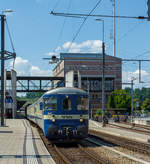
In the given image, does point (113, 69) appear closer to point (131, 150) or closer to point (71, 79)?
point (71, 79)

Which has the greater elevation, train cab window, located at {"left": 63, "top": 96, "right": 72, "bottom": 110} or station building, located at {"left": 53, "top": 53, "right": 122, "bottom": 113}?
station building, located at {"left": 53, "top": 53, "right": 122, "bottom": 113}

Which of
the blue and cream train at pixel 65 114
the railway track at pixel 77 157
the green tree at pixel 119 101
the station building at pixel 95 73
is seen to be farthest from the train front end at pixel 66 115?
the station building at pixel 95 73

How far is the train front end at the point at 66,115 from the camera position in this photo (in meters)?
15.1

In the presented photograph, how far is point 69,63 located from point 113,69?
1222cm

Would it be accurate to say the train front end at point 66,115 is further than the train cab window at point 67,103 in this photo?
No

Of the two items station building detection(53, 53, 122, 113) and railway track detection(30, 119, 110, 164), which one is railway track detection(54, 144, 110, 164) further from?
station building detection(53, 53, 122, 113)

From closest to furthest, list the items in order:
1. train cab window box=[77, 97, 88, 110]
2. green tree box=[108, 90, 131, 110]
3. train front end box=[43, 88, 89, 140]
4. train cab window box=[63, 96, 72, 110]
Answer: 1. train front end box=[43, 88, 89, 140]
2. train cab window box=[63, 96, 72, 110]
3. train cab window box=[77, 97, 88, 110]
4. green tree box=[108, 90, 131, 110]

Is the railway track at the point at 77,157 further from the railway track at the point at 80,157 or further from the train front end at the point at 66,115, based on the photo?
the train front end at the point at 66,115

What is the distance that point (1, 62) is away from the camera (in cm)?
2797

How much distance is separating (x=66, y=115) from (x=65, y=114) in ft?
0.22

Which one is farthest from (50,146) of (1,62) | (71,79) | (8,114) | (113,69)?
(113,69)

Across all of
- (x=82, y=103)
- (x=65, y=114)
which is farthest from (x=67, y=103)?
(x=82, y=103)

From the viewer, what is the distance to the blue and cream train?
49.5ft

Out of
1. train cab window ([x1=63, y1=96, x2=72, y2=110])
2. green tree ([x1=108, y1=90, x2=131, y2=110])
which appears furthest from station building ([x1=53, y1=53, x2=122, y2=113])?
train cab window ([x1=63, y1=96, x2=72, y2=110])
